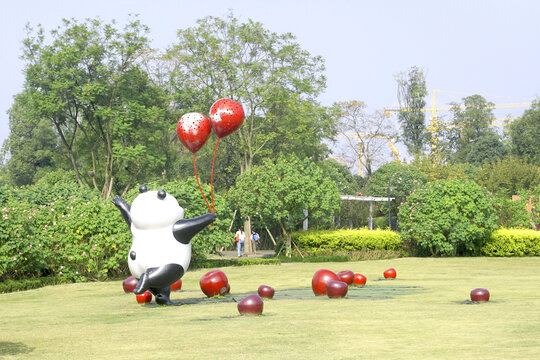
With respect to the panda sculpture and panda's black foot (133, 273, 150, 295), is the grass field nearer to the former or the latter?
panda's black foot (133, 273, 150, 295)

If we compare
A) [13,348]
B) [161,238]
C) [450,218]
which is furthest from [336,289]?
[450,218]

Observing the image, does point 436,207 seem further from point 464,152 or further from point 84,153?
point 464,152

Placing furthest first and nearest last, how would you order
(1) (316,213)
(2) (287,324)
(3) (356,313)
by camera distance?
(1) (316,213), (3) (356,313), (2) (287,324)

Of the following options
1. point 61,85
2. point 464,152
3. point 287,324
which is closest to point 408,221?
point 61,85

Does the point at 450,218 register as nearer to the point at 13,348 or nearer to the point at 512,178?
the point at 512,178

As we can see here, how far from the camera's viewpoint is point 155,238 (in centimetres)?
1353

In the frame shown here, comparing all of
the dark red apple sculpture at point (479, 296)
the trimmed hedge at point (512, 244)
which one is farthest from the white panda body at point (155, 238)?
the trimmed hedge at point (512, 244)

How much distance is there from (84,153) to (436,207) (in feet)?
76.2

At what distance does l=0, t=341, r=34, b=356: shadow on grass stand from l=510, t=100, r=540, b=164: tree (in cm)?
6270

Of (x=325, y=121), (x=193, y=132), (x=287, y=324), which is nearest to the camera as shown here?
(x=287, y=324)

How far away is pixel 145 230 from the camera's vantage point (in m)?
13.6

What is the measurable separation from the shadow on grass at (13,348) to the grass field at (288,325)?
1 centimetres

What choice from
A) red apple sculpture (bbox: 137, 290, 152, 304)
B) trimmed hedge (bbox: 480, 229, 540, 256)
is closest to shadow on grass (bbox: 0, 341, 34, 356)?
red apple sculpture (bbox: 137, 290, 152, 304)

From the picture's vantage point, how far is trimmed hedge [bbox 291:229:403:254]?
110 feet
